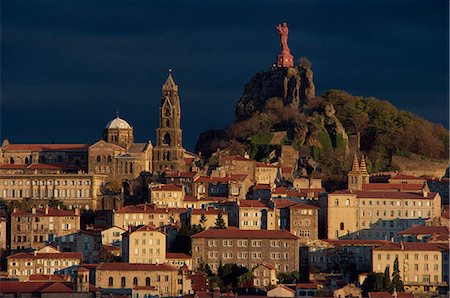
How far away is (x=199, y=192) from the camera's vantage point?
96312mm

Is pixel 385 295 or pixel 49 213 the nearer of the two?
pixel 385 295

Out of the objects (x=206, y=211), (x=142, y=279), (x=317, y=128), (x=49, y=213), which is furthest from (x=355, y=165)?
(x=142, y=279)

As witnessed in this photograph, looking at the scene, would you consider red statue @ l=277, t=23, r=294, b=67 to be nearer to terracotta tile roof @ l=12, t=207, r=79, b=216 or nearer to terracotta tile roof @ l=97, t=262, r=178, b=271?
terracotta tile roof @ l=12, t=207, r=79, b=216

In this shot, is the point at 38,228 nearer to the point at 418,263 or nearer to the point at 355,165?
the point at 355,165

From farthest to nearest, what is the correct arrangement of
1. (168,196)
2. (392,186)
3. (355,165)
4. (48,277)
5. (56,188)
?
1. (355,165)
2. (56,188)
3. (392,186)
4. (168,196)
5. (48,277)

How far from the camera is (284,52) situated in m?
116

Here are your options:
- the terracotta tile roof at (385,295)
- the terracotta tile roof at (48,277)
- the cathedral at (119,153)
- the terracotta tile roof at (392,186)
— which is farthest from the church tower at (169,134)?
A: the terracotta tile roof at (385,295)

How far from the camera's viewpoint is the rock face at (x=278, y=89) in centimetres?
11150

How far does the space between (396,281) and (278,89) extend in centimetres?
3318

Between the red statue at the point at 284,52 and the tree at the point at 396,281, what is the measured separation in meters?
35.0

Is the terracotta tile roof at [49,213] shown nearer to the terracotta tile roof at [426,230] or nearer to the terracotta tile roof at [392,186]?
the terracotta tile roof at [392,186]

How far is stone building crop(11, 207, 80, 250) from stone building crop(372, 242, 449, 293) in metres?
16.3

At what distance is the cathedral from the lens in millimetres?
99750

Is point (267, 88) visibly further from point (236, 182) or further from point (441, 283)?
point (441, 283)
